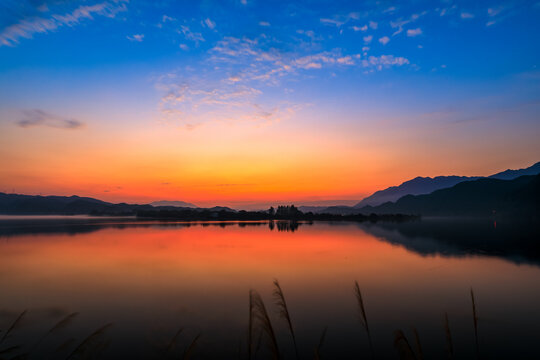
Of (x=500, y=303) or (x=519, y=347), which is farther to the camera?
(x=500, y=303)

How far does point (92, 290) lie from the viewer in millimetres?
21688

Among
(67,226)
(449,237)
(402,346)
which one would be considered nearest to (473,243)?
(449,237)

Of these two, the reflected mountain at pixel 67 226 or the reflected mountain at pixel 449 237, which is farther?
the reflected mountain at pixel 67 226

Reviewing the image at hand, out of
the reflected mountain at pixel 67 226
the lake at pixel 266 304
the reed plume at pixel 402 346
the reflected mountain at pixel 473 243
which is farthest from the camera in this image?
the reflected mountain at pixel 67 226

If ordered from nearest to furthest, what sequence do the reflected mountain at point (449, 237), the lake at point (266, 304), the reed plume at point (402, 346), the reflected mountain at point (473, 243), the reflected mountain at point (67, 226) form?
the reed plume at point (402, 346)
the lake at point (266, 304)
the reflected mountain at point (473, 243)
the reflected mountain at point (449, 237)
the reflected mountain at point (67, 226)

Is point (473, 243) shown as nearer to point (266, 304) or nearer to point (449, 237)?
point (449, 237)

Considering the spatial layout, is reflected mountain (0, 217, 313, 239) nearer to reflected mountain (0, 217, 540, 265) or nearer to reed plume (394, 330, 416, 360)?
reflected mountain (0, 217, 540, 265)

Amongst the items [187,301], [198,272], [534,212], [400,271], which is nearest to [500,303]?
[400,271]

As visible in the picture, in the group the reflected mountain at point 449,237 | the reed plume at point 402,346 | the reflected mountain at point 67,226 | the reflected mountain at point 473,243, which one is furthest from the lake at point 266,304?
the reflected mountain at point 67,226

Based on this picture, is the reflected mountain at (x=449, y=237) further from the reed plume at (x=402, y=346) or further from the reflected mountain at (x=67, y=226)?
the reed plume at (x=402, y=346)

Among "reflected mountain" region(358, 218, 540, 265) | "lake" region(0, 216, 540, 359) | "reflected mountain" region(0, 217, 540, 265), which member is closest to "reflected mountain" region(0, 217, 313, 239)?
"reflected mountain" region(0, 217, 540, 265)

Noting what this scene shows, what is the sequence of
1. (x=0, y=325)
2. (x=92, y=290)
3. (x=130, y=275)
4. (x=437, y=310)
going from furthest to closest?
(x=130, y=275), (x=92, y=290), (x=437, y=310), (x=0, y=325)

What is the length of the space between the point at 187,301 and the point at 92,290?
7.83 meters

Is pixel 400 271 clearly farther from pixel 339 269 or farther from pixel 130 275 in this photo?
pixel 130 275
